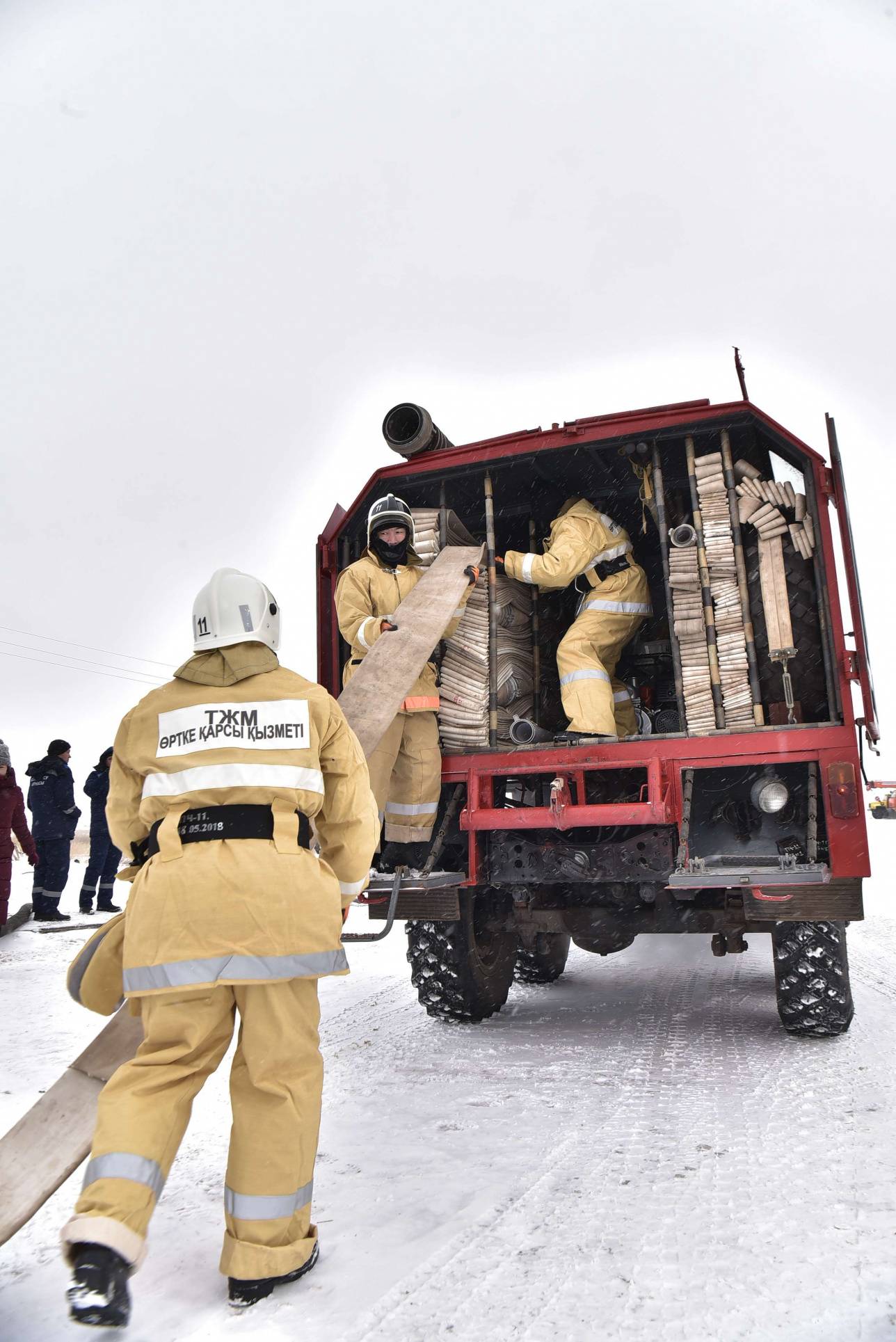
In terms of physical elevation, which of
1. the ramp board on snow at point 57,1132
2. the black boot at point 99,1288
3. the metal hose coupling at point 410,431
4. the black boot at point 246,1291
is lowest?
the black boot at point 246,1291

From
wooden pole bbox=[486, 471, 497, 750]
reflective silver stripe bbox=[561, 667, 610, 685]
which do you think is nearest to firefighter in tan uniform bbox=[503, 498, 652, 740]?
reflective silver stripe bbox=[561, 667, 610, 685]

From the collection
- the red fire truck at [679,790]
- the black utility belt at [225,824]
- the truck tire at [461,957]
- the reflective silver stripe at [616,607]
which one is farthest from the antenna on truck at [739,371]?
the black utility belt at [225,824]

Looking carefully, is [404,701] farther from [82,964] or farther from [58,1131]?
[58,1131]

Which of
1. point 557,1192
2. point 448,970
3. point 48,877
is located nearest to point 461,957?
point 448,970

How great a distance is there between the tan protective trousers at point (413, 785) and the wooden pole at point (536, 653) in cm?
142

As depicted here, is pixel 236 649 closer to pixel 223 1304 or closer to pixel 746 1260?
pixel 223 1304

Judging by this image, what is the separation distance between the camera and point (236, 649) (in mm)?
→ 2602

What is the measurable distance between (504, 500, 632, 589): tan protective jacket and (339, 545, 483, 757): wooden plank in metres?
0.28

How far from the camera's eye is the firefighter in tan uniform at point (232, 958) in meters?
2.13

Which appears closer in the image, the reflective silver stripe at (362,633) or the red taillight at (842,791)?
the red taillight at (842,791)

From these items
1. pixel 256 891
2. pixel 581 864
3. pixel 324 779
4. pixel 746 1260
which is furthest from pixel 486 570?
pixel 746 1260

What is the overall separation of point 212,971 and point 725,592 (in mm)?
3502

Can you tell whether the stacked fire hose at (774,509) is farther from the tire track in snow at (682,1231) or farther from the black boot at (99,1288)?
the black boot at (99,1288)

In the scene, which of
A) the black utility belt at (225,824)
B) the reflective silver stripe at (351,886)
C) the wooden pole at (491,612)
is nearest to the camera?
the black utility belt at (225,824)
